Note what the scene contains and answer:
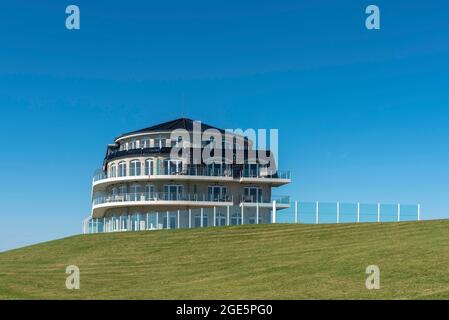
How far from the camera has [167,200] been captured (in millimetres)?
63406

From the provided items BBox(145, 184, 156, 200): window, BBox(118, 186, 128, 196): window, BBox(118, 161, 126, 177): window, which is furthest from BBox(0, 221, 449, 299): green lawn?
BBox(118, 161, 126, 177): window

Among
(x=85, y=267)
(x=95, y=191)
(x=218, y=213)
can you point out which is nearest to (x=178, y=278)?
(x=85, y=267)

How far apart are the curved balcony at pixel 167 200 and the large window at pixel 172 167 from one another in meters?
2.17

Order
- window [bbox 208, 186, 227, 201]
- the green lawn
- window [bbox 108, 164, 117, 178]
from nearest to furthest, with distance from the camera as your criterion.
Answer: the green lawn → window [bbox 208, 186, 227, 201] → window [bbox 108, 164, 117, 178]

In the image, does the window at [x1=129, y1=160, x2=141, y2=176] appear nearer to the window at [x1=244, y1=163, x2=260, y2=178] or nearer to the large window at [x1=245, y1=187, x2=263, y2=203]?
the window at [x1=244, y1=163, x2=260, y2=178]

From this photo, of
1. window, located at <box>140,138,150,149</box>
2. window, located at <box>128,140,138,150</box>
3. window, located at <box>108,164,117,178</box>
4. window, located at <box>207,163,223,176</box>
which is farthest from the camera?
window, located at <box>128,140,138,150</box>

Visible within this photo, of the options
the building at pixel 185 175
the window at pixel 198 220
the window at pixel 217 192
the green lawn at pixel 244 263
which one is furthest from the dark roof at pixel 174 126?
the green lawn at pixel 244 263

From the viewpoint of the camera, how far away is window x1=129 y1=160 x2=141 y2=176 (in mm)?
65312

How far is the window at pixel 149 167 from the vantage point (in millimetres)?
64438

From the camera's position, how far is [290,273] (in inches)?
948

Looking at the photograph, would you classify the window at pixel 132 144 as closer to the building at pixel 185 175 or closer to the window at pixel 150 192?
the building at pixel 185 175
